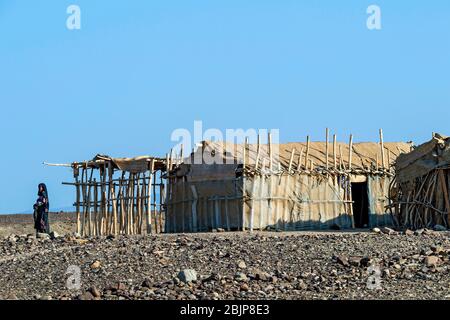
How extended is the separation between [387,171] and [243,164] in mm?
5336

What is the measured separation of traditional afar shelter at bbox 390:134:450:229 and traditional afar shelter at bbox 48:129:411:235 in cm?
296

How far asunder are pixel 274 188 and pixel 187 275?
501 inches

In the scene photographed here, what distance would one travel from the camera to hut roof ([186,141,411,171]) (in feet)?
92.4

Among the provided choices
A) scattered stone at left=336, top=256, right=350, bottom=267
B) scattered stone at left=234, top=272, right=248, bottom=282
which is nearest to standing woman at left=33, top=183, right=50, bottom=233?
scattered stone at left=336, top=256, right=350, bottom=267

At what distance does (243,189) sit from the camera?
26.8 m

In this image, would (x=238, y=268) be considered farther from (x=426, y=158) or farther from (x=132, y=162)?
(x=132, y=162)

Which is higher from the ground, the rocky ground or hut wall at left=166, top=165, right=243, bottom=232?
hut wall at left=166, top=165, right=243, bottom=232

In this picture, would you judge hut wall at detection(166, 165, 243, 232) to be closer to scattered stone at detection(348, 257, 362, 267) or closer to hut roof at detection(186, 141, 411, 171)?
hut roof at detection(186, 141, 411, 171)

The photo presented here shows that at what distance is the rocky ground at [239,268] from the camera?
14.1 metres

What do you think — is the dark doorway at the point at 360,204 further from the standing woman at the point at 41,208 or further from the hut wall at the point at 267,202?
the standing woman at the point at 41,208

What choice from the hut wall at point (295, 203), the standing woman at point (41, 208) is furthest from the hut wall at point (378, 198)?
the standing woman at point (41, 208)
